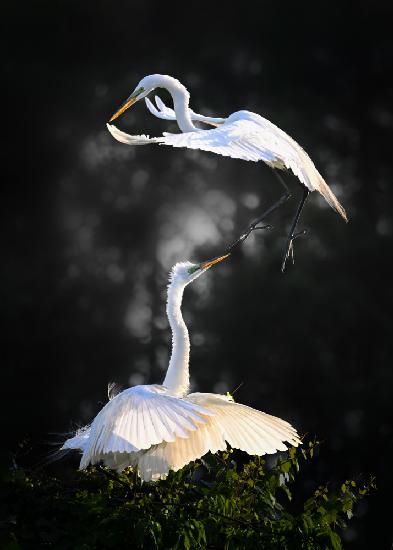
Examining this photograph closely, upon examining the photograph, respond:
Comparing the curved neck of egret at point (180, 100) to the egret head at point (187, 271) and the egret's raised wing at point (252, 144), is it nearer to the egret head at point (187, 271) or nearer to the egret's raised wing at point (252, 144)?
the egret's raised wing at point (252, 144)

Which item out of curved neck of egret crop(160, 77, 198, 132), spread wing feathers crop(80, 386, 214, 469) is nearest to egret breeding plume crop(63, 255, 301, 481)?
spread wing feathers crop(80, 386, 214, 469)

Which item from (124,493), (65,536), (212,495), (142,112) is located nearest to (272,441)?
(212,495)

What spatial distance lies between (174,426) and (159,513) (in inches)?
7.2

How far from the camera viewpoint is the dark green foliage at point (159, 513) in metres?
1.86

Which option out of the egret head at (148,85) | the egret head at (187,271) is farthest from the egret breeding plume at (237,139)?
the egret head at (187,271)

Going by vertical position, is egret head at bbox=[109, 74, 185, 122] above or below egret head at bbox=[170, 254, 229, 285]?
above

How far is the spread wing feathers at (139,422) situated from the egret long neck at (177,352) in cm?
25

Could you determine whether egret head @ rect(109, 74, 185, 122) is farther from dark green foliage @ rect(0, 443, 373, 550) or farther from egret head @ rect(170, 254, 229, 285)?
dark green foliage @ rect(0, 443, 373, 550)

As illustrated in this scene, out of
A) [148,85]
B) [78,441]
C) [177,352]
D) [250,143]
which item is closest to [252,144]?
[250,143]

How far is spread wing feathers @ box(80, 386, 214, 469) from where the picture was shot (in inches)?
76.7

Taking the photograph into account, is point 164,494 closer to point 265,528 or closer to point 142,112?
point 265,528

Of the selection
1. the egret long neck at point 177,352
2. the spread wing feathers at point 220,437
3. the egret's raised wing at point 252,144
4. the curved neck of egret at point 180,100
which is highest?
the curved neck of egret at point 180,100

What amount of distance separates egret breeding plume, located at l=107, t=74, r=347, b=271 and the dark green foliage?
24.5 inches

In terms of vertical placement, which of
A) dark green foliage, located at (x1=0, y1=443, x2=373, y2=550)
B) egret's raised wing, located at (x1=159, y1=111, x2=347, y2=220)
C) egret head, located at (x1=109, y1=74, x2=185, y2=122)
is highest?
egret head, located at (x1=109, y1=74, x2=185, y2=122)
